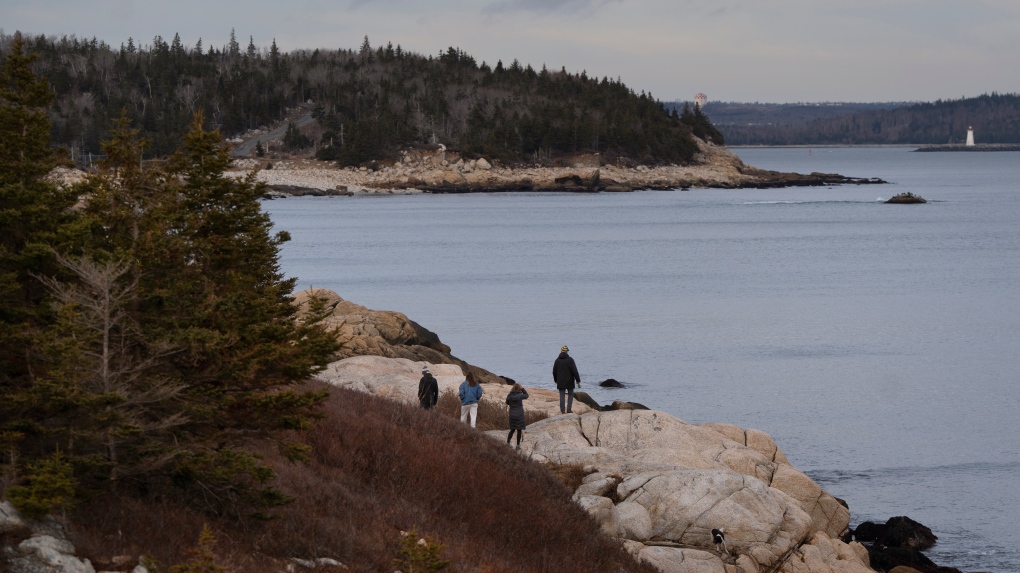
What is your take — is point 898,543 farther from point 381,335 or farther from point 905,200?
point 905,200

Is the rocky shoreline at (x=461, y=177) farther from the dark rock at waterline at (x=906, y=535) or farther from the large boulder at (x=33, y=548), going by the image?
the large boulder at (x=33, y=548)

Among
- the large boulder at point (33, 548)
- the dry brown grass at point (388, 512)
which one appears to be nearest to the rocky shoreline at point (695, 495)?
the dry brown grass at point (388, 512)

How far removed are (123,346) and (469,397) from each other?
32.5 feet

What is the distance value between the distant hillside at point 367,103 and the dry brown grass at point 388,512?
390ft

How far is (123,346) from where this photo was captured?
380 inches

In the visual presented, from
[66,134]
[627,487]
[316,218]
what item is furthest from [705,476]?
[66,134]

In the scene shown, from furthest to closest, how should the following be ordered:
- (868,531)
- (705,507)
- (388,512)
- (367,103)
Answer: (367,103)
(868,531)
(705,507)
(388,512)

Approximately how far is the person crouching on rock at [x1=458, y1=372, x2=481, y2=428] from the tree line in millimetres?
7566

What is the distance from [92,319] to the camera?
361 inches

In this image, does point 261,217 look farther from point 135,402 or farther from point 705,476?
point 705,476

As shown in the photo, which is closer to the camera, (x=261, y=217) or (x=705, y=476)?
(x=261, y=217)

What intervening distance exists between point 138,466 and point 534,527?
5745 mm

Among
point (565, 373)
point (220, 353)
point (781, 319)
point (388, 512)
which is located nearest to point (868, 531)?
point (565, 373)

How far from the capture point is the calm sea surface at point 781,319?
2612cm
